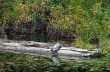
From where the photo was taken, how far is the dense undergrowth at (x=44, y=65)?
42.9ft

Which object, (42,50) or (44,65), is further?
(42,50)

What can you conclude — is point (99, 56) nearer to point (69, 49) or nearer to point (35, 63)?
point (69, 49)

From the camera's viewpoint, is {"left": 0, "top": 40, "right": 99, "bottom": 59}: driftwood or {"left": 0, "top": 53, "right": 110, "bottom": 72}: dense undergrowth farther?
{"left": 0, "top": 40, "right": 99, "bottom": 59}: driftwood

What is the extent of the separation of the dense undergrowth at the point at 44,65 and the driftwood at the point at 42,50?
779 mm

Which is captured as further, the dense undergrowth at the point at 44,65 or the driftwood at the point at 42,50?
the driftwood at the point at 42,50

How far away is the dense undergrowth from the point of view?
13.1 metres

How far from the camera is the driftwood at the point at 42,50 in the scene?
1623cm

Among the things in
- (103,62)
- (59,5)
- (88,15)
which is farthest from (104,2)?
(103,62)

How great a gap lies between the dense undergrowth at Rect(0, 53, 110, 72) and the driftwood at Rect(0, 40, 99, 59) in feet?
2.56

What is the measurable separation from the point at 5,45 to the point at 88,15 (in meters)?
5.13

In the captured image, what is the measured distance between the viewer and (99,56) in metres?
16.5

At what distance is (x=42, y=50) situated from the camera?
1698 centimetres

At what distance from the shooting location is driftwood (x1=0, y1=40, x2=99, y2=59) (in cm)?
1623

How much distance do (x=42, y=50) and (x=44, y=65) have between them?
124 inches
